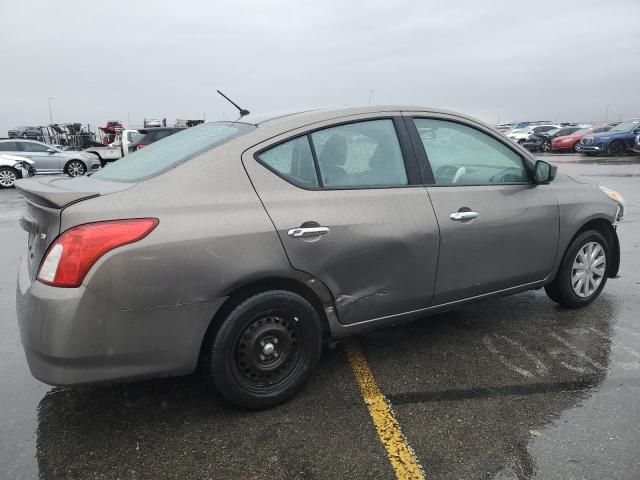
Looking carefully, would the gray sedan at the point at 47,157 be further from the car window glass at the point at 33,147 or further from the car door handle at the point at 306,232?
the car door handle at the point at 306,232

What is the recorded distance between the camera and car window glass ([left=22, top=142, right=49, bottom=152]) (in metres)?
17.7

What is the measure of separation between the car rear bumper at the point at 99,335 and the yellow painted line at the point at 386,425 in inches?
40.8

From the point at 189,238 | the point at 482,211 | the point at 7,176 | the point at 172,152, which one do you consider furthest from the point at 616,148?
the point at 189,238

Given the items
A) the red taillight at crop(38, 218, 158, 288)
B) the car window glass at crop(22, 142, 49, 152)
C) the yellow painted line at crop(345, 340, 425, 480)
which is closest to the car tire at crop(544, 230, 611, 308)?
the yellow painted line at crop(345, 340, 425, 480)

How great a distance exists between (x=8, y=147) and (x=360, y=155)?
18220 millimetres

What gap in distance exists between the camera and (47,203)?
2424 mm

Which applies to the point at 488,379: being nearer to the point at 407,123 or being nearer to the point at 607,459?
the point at 607,459

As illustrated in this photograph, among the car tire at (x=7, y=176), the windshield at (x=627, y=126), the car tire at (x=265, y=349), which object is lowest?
the car tire at (x=7, y=176)

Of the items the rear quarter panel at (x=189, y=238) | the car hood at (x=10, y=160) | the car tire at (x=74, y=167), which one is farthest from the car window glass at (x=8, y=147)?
the rear quarter panel at (x=189, y=238)

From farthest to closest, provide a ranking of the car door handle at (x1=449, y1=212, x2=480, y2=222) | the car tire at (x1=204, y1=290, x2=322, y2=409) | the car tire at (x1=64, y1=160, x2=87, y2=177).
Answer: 1. the car tire at (x1=64, y1=160, x2=87, y2=177)
2. the car door handle at (x1=449, y1=212, x2=480, y2=222)
3. the car tire at (x1=204, y1=290, x2=322, y2=409)

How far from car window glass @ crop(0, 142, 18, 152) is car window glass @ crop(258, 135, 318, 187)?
59.2ft

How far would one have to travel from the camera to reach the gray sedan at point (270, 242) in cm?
232

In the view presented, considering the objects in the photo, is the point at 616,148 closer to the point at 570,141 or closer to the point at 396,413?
the point at 570,141

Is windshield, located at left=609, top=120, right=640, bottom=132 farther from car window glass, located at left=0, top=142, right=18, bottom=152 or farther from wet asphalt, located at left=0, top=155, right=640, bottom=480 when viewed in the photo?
car window glass, located at left=0, top=142, right=18, bottom=152
